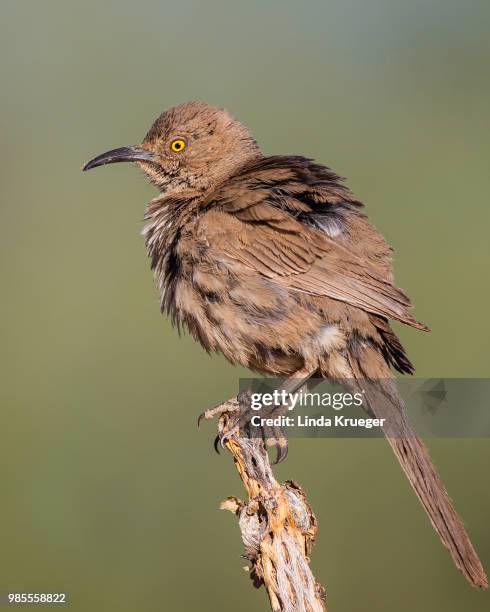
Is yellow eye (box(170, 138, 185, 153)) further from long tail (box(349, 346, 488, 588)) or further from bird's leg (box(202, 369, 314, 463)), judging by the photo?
long tail (box(349, 346, 488, 588))

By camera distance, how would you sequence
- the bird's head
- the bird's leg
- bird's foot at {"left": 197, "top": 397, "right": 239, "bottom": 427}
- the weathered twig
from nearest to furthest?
the weathered twig
the bird's leg
bird's foot at {"left": 197, "top": 397, "right": 239, "bottom": 427}
the bird's head

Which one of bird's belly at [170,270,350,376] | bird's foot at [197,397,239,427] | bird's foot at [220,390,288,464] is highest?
bird's belly at [170,270,350,376]

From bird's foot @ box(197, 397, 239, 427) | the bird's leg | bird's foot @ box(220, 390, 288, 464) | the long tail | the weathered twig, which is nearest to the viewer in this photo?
the weathered twig

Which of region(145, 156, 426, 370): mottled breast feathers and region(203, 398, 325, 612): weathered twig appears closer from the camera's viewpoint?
region(203, 398, 325, 612): weathered twig

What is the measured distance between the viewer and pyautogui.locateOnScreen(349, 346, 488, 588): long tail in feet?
16.5

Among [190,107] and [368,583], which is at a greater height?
[190,107]

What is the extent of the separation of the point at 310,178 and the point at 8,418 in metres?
4.47

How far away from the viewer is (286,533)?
4797 millimetres

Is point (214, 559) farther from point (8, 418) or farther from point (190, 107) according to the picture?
point (190, 107)

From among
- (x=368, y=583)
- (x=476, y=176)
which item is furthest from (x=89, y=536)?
(x=476, y=176)

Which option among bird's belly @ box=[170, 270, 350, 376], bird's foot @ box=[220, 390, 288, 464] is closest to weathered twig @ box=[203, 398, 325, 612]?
bird's foot @ box=[220, 390, 288, 464]

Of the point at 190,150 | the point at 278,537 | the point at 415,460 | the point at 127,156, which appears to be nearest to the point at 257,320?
the point at 415,460

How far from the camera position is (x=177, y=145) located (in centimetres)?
680

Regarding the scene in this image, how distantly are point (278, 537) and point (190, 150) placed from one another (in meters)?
2.96
